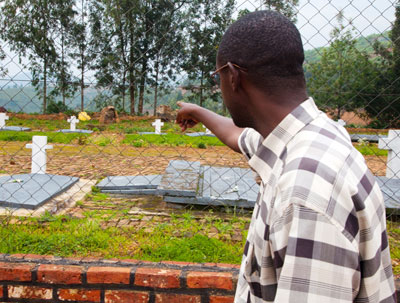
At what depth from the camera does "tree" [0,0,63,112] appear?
2.30 metres

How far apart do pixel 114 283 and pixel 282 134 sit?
62.4 inches

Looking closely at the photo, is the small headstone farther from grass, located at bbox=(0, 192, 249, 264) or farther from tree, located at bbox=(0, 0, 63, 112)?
tree, located at bbox=(0, 0, 63, 112)

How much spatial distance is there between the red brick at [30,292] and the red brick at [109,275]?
→ 0.84 ft

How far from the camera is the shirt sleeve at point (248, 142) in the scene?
55.1 inches

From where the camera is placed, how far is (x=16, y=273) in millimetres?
2125

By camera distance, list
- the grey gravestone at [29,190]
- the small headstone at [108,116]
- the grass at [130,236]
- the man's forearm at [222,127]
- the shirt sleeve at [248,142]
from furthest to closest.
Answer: the small headstone at [108,116] < the grey gravestone at [29,190] < the grass at [130,236] < the man's forearm at [222,127] < the shirt sleeve at [248,142]

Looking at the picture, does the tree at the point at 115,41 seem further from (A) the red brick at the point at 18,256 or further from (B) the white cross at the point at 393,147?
(B) the white cross at the point at 393,147

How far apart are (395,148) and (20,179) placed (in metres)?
4.67

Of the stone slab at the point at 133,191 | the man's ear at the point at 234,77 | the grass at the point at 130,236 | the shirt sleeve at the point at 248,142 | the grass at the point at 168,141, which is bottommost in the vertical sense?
the grass at the point at 168,141

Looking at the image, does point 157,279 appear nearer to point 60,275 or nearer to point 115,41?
point 60,275

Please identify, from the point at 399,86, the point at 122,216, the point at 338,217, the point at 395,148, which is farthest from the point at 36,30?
the point at 399,86

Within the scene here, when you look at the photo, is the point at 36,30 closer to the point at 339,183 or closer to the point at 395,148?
the point at 339,183

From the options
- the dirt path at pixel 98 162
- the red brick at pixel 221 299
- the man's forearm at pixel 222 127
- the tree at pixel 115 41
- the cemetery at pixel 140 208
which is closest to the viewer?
the man's forearm at pixel 222 127

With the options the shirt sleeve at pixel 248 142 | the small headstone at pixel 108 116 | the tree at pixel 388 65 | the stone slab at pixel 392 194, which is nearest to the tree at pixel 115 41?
the shirt sleeve at pixel 248 142
